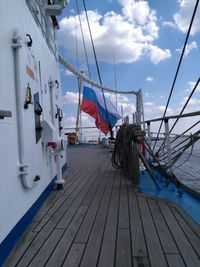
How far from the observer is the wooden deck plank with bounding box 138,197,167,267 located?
68.7 inches

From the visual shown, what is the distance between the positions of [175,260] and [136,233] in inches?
18.6

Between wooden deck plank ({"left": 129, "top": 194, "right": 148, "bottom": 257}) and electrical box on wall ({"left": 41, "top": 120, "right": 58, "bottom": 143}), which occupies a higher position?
electrical box on wall ({"left": 41, "top": 120, "right": 58, "bottom": 143})

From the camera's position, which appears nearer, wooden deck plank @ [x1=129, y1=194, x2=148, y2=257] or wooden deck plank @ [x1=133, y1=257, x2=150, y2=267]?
wooden deck plank @ [x1=133, y1=257, x2=150, y2=267]

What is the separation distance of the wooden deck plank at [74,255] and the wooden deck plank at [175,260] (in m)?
0.56

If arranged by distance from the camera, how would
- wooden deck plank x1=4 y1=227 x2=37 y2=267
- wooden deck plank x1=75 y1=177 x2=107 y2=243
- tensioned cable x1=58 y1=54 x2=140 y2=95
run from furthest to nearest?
tensioned cable x1=58 y1=54 x2=140 y2=95 < wooden deck plank x1=75 y1=177 x2=107 y2=243 < wooden deck plank x1=4 y1=227 x2=37 y2=267

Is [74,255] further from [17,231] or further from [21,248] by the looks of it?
[17,231]

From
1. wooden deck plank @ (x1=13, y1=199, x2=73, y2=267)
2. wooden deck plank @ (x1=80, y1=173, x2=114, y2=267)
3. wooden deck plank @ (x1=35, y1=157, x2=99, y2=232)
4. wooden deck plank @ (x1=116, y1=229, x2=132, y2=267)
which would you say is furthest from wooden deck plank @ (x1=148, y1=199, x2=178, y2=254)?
wooden deck plank @ (x1=35, y1=157, x2=99, y2=232)

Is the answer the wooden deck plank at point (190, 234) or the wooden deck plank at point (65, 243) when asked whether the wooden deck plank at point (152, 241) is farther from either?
the wooden deck plank at point (65, 243)

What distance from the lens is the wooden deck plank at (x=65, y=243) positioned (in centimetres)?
177

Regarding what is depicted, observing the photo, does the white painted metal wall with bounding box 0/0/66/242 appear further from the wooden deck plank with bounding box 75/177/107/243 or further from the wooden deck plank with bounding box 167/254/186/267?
the wooden deck plank with bounding box 167/254/186/267

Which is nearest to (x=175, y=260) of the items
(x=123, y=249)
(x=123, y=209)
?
(x=123, y=249)

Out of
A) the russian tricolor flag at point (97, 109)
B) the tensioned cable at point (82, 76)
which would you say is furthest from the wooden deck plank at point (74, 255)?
the russian tricolor flag at point (97, 109)

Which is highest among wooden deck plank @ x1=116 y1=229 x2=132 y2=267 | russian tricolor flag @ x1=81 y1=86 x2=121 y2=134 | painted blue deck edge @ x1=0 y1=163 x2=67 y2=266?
russian tricolor flag @ x1=81 y1=86 x2=121 y2=134

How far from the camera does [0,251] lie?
1768mm
